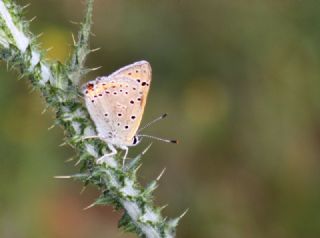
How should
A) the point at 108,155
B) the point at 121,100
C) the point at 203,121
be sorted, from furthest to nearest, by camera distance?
the point at 203,121, the point at 121,100, the point at 108,155

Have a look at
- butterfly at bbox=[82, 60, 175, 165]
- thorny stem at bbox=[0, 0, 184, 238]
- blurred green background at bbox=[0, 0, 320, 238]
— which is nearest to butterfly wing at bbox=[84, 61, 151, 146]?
butterfly at bbox=[82, 60, 175, 165]

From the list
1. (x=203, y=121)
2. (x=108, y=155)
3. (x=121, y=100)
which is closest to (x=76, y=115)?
(x=108, y=155)

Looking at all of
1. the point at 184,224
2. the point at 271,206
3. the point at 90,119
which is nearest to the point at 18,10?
the point at 90,119

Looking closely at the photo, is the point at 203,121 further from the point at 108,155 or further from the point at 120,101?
the point at 108,155

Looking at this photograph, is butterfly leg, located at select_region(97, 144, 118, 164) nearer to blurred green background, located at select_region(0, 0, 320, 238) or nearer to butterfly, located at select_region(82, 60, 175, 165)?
butterfly, located at select_region(82, 60, 175, 165)

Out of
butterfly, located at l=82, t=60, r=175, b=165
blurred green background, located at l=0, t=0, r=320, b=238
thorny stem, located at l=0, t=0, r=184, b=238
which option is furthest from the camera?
blurred green background, located at l=0, t=0, r=320, b=238

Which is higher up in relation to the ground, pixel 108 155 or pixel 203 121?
pixel 108 155
